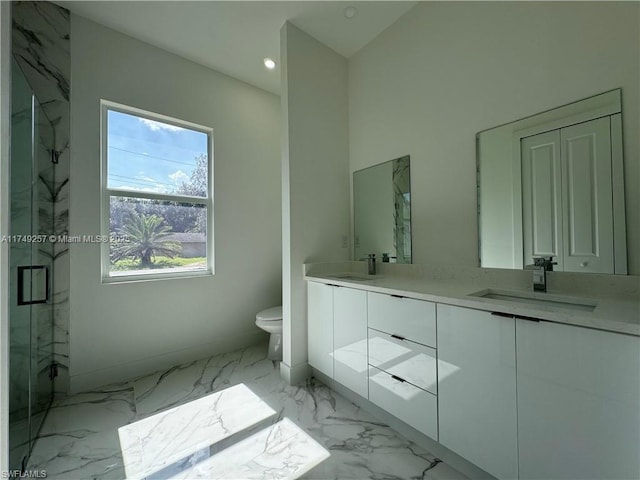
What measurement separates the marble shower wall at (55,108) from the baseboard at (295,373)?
5.29ft

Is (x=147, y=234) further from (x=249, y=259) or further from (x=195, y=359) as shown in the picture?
(x=195, y=359)

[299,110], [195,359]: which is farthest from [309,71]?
[195,359]

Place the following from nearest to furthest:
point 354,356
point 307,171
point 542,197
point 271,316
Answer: point 542,197, point 354,356, point 307,171, point 271,316

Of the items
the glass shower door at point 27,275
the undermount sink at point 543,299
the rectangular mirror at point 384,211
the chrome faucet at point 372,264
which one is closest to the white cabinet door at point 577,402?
the undermount sink at point 543,299

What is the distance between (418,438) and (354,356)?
0.55m

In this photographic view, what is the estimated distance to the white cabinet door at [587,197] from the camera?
4.10 feet

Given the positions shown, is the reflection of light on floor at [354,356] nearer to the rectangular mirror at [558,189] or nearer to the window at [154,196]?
the rectangular mirror at [558,189]

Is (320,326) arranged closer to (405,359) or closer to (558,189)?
(405,359)

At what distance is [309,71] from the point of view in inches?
90.0

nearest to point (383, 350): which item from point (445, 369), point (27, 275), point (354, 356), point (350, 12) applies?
point (354, 356)

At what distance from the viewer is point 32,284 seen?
5.07 feet

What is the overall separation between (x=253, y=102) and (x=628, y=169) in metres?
3.05

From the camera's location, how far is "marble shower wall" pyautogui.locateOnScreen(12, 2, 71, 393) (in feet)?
6.01

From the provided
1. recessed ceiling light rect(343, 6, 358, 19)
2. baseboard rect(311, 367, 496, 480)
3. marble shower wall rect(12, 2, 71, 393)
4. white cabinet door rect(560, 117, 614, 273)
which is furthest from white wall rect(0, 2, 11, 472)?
white cabinet door rect(560, 117, 614, 273)
